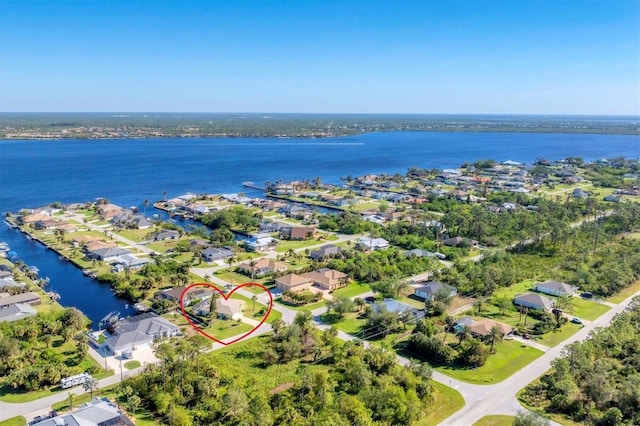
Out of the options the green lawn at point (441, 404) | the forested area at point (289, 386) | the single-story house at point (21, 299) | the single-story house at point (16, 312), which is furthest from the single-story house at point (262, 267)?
the green lawn at point (441, 404)

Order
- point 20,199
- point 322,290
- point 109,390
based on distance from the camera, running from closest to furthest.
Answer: point 109,390 < point 322,290 < point 20,199

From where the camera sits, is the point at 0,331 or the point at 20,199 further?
the point at 20,199

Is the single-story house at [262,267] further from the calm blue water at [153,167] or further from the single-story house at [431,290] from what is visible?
the single-story house at [431,290]

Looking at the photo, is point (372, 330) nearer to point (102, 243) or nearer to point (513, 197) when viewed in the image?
point (102, 243)

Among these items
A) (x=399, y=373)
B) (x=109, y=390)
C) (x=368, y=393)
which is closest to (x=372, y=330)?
(x=399, y=373)

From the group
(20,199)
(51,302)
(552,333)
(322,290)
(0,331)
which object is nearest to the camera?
(0,331)

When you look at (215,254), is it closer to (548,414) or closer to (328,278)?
(328,278)
